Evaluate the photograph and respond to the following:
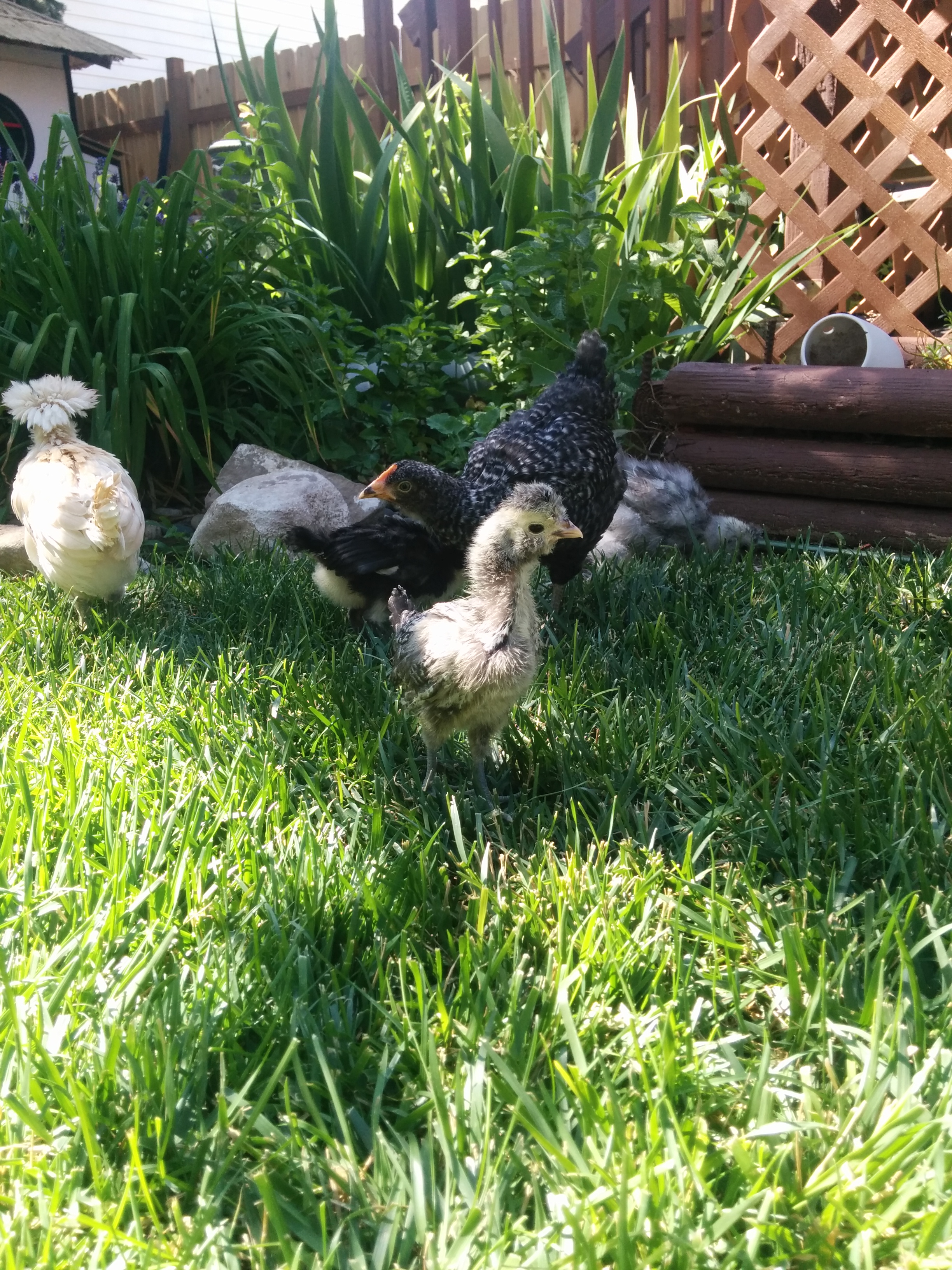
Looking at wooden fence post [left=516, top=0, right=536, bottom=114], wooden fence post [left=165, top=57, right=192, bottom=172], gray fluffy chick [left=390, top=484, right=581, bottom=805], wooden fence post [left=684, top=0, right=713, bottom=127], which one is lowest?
gray fluffy chick [left=390, top=484, right=581, bottom=805]

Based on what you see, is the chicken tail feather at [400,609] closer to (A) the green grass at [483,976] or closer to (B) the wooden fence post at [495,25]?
(A) the green grass at [483,976]

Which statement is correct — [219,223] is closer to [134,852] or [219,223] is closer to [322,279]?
[322,279]

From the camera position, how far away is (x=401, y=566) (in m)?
3.73

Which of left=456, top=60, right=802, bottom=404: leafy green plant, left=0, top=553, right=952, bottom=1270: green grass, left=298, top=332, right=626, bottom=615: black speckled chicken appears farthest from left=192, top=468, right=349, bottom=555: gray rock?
left=0, top=553, right=952, bottom=1270: green grass

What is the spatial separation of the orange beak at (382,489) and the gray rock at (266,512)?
33.0 inches

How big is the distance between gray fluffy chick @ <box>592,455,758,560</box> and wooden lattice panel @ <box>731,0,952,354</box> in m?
1.74

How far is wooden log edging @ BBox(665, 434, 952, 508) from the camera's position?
4328mm

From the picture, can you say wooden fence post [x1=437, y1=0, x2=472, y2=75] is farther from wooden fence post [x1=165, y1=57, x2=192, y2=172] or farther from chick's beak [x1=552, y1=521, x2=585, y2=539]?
chick's beak [x1=552, y1=521, x2=585, y2=539]

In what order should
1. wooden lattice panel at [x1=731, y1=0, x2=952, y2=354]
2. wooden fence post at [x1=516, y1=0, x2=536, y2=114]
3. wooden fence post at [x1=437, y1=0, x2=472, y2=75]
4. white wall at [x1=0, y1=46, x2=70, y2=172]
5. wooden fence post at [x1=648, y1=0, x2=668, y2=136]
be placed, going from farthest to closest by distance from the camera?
1. white wall at [x1=0, y1=46, x2=70, y2=172]
2. wooden fence post at [x1=437, y1=0, x2=472, y2=75]
3. wooden fence post at [x1=516, y1=0, x2=536, y2=114]
4. wooden fence post at [x1=648, y1=0, x2=668, y2=136]
5. wooden lattice panel at [x1=731, y1=0, x2=952, y2=354]

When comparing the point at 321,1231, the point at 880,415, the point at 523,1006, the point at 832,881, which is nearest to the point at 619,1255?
the point at 321,1231

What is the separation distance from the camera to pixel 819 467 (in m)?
4.58

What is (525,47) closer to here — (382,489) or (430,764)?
(382,489)

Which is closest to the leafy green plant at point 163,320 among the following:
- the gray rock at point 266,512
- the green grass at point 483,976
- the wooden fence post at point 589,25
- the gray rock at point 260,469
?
the gray rock at point 260,469

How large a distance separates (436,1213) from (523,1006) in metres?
0.38
